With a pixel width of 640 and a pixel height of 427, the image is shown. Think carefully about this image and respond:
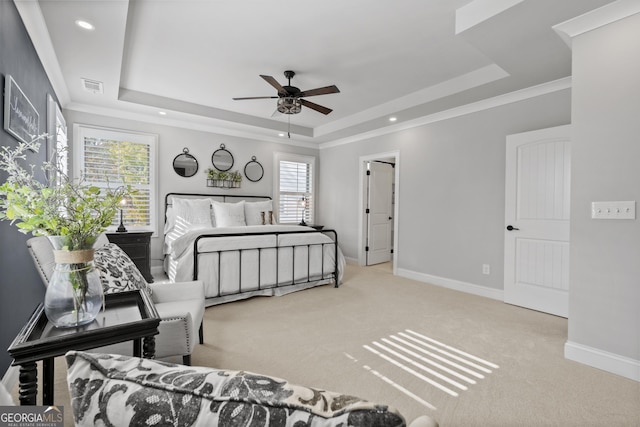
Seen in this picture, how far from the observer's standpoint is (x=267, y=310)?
3303 mm

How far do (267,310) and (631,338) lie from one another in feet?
9.57

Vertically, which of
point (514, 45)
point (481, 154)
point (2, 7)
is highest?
point (514, 45)

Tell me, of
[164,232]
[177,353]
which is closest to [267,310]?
[177,353]

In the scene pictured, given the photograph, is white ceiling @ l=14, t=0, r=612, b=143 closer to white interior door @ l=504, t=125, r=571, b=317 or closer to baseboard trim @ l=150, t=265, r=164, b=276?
white interior door @ l=504, t=125, r=571, b=317

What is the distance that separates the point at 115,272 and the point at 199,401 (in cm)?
180

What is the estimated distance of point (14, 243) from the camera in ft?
6.72

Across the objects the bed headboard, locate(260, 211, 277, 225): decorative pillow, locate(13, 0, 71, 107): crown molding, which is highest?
locate(13, 0, 71, 107): crown molding

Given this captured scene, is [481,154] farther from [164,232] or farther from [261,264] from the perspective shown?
[164,232]

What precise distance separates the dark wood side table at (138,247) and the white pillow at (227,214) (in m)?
1.06

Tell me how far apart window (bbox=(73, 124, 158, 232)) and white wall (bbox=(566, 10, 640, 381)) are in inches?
202

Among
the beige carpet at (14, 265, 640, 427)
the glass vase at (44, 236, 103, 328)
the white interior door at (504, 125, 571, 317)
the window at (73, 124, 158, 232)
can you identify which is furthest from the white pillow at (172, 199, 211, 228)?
the white interior door at (504, 125, 571, 317)

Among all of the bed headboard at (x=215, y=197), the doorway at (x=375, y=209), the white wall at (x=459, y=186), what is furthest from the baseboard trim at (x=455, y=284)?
the bed headboard at (x=215, y=197)

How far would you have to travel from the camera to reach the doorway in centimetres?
582

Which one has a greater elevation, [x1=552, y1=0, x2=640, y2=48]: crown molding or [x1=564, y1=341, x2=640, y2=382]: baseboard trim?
[x1=552, y1=0, x2=640, y2=48]: crown molding
